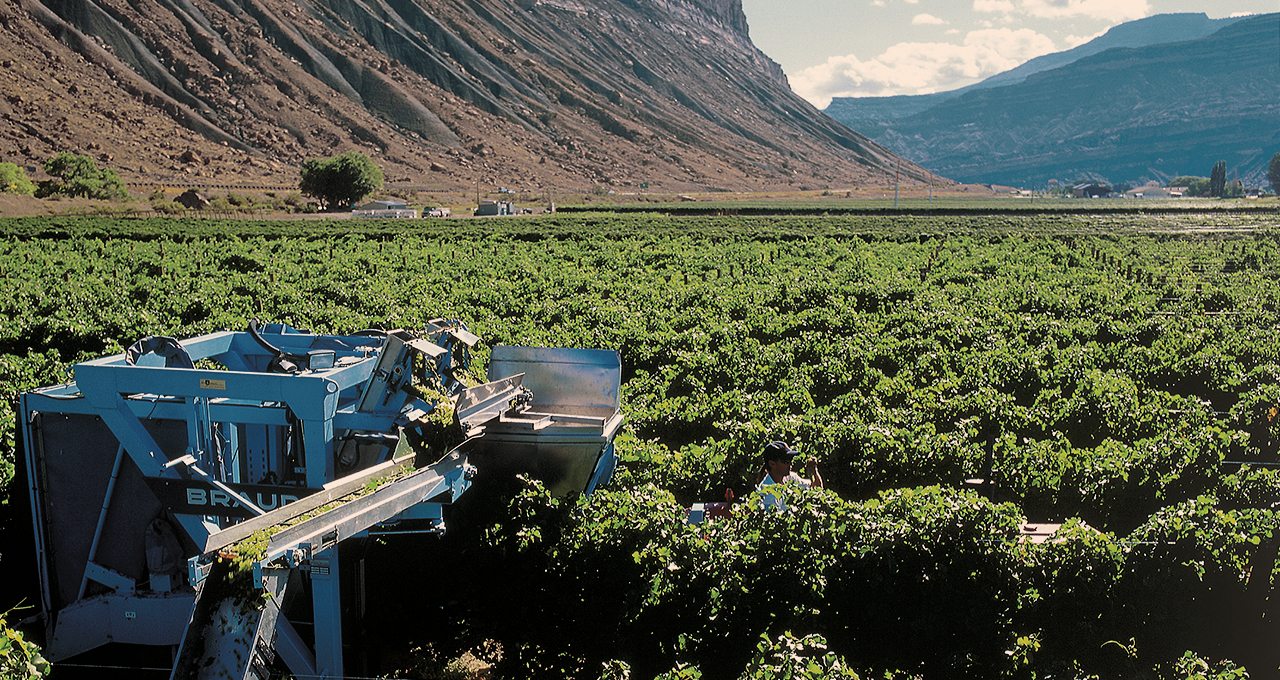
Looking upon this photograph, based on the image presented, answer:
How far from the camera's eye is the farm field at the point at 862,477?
7207mm

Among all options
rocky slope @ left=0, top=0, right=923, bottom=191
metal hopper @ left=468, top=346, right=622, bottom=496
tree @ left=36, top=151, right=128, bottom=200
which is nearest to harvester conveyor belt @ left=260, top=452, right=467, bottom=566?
metal hopper @ left=468, top=346, right=622, bottom=496

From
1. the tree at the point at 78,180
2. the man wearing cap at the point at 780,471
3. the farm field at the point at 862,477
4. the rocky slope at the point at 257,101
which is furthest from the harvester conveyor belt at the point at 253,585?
the rocky slope at the point at 257,101

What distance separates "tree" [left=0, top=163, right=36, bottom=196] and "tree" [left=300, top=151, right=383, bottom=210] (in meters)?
27.2

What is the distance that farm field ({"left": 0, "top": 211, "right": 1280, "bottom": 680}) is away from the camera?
7207 millimetres

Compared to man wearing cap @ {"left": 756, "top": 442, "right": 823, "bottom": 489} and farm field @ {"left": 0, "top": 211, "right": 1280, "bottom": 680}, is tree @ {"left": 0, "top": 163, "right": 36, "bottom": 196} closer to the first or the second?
farm field @ {"left": 0, "top": 211, "right": 1280, "bottom": 680}

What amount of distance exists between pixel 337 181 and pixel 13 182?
30636mm

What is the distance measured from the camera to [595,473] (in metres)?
8.62

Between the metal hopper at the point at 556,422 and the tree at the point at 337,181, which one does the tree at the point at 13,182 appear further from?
the metal hopper at the point at 556,422

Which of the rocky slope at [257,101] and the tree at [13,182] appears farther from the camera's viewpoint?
the rocky slope at [257,101]

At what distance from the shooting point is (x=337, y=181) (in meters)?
112

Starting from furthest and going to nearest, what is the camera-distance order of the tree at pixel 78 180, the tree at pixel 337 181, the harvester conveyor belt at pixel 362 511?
the tree at pixel 337 181, the tree at pixel 78 180, the harvester conveyor belt at pixel 362 511

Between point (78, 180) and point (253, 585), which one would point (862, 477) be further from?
point (78, 180)

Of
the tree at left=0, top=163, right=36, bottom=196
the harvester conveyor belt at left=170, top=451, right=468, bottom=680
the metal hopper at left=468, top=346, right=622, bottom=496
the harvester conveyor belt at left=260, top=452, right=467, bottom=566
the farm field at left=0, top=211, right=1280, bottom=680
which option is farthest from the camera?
the tree at left=0, top=163, right=36, bottom=196

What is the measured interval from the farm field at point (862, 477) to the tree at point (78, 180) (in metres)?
74.5
